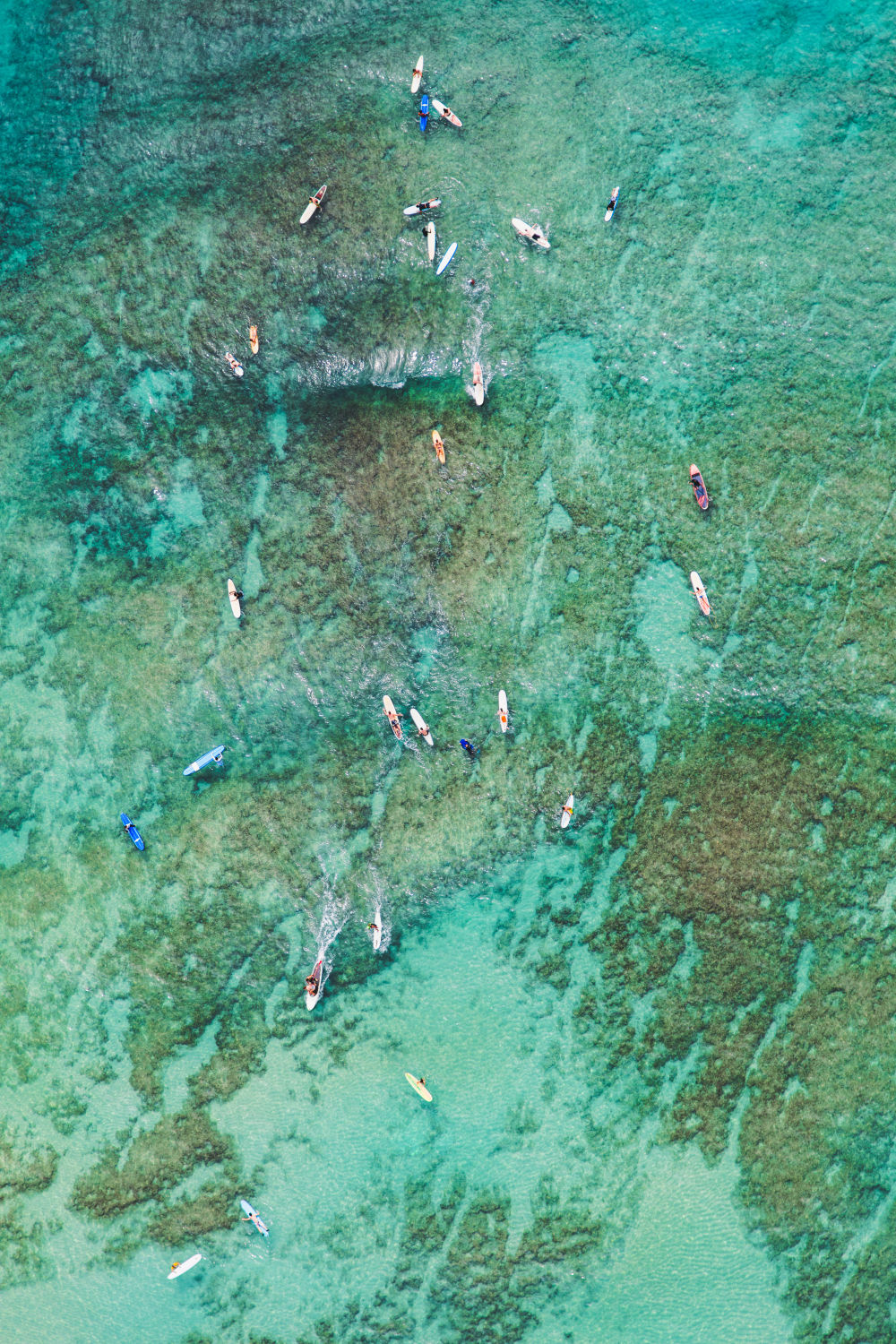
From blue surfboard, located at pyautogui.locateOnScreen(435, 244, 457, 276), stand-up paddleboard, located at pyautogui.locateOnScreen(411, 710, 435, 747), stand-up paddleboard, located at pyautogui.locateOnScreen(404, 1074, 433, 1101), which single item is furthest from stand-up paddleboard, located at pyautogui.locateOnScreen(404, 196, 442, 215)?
stand-up paddleboard, located at pyautogui.locateOnScreen(404, 1074, 433, 1101)

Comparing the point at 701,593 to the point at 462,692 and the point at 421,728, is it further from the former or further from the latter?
the point at 421,728

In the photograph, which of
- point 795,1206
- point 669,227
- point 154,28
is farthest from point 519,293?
point 795,1206

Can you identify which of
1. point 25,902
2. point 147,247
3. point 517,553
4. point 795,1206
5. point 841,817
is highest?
point 147,247

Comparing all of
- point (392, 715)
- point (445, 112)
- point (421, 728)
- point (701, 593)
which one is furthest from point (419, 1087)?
point (445, 112)

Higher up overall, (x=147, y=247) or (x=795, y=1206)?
(x=147, y=247)

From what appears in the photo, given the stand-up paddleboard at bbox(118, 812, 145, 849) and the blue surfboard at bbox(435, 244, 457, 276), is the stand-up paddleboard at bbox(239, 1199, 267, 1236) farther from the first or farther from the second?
the blue surfboard at bbox(435, 244, 457, 276)

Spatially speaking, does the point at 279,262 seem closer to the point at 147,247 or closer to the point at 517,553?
the point at 147,247

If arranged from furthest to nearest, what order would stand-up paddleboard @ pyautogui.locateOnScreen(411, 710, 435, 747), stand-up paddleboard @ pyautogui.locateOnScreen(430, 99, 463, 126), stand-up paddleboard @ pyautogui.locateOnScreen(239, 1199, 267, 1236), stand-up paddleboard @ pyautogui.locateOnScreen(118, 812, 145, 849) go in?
stand-up paddleboard @ pyautogui.locateOnScreen(430, 99, 463, 126) < stand-up paddleboard @ pyautogui.locateOnScreen(118, 812, 145, 849) < stand-up paddleboard @ pyautogui.locateOnScreen(411, 710, 435, 747) < stand-up paddleboard @ pyautogui.locateOnScreen(239, 1199, 267, 1236)
